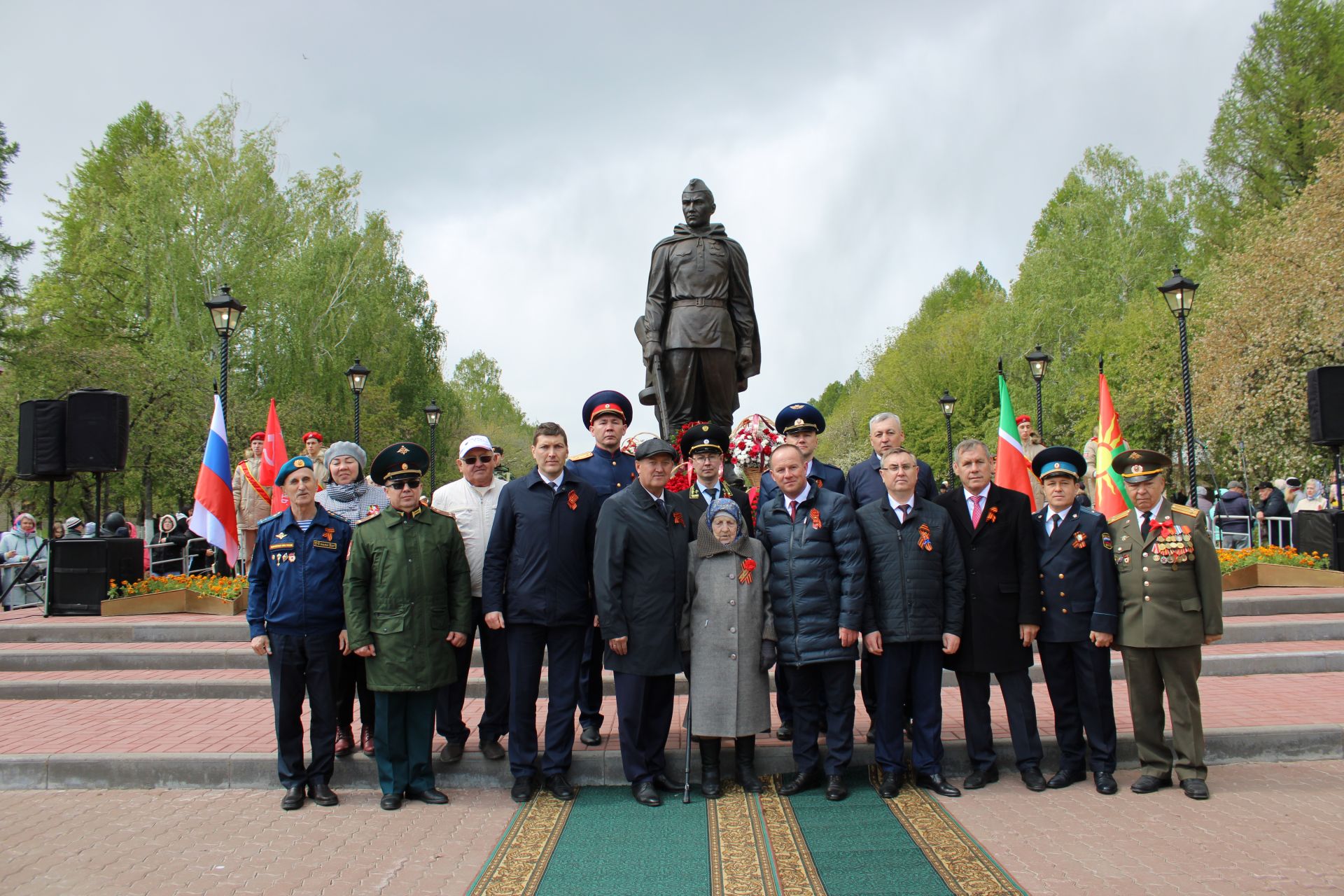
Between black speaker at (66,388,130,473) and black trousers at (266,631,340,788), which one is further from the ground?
black speaker at (66,388,130,473)

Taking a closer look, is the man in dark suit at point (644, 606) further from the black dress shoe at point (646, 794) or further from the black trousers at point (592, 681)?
the black trousers at point (592, 681)

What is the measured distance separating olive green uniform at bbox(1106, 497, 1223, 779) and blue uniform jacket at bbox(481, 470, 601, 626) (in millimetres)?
3278

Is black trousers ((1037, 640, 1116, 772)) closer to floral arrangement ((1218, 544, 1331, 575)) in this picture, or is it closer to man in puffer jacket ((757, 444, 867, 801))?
man in puffer jacket ((757, 444, 867, 801))

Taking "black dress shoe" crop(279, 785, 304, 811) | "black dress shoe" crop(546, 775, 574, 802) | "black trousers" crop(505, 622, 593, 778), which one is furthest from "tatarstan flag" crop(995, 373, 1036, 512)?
"black dress shoe" crop(279, 785, 304, 811)

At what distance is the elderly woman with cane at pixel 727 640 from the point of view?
519cm

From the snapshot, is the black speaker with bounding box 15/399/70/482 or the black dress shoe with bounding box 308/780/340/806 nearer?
the black dress shoe with bounding box 308/780/340/806

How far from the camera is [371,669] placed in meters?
5.19

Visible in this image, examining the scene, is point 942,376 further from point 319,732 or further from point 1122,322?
point 319,732

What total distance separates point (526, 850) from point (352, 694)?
1943mm

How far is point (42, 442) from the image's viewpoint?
36.3 ft

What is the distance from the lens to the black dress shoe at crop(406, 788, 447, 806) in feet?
17.4

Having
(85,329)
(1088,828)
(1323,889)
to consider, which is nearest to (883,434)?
(1088,828)

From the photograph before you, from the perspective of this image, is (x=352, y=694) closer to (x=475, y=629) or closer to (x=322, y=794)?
(x=322, y=794)

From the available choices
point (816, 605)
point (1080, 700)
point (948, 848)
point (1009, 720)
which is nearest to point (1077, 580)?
point (1080, 700)
